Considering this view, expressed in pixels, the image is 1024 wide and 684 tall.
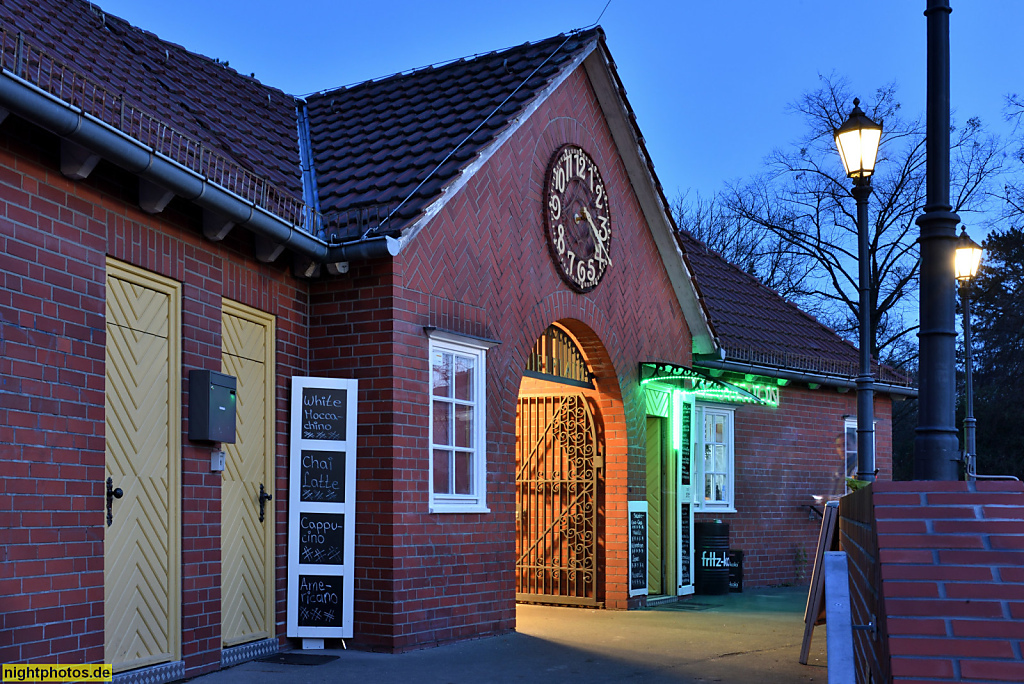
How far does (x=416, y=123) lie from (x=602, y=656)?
5.67 meters

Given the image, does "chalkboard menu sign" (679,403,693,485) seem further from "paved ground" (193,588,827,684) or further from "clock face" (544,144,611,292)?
"clock face" (544,144,611,292)

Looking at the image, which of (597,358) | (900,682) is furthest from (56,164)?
(597,358)

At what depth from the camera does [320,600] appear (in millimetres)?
9070

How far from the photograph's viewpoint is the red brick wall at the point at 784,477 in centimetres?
1620

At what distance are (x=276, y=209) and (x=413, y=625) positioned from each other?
366cm

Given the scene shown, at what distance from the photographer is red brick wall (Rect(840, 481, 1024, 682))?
366 cm

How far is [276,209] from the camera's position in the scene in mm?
8930

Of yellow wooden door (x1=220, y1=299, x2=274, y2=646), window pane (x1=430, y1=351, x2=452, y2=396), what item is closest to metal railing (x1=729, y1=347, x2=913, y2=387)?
window pane (x1=430, y1=351, x2=452, y2=396)

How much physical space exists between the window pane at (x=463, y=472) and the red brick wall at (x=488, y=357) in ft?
0.79

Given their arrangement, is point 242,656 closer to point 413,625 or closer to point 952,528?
point 413,625

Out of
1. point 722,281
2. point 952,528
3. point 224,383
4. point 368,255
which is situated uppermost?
point 722,281

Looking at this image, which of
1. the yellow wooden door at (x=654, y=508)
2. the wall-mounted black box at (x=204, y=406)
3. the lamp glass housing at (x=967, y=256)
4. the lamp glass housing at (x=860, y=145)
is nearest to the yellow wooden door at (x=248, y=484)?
the wall-mounted black box at (x=204, y=406)

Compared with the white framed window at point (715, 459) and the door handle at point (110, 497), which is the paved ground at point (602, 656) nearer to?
the door handle at point (110, 497)

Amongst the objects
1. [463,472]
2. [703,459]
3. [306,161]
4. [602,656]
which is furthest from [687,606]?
[306,161]
